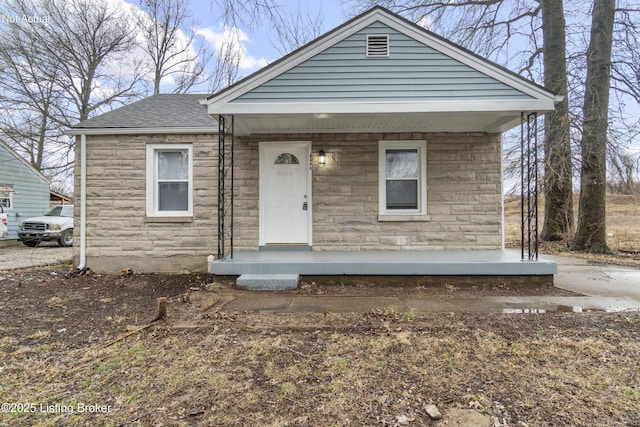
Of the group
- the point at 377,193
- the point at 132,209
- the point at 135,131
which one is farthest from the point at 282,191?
the point at 135,131

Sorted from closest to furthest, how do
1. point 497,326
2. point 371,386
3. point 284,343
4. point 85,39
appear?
point 371,386
point 284,343
point 497,326
point 85,39

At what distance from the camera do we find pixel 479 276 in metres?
5.56

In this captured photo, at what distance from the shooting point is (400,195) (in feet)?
23.3

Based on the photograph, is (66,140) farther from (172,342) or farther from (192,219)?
(172,342)

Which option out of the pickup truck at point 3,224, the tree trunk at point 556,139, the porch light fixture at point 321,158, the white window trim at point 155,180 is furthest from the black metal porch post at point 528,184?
the pickup truck at point 3,224

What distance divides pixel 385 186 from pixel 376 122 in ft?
4.57

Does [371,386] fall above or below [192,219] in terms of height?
below

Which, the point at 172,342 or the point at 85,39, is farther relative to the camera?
the point at 85,39

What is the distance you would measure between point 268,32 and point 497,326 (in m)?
6.60

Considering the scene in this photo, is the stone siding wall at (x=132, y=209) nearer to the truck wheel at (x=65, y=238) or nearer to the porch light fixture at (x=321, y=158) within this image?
the porch light fixture at (x=321, y=158)

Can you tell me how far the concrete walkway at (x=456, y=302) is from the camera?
432 centimetres

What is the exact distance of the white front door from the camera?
276 inches

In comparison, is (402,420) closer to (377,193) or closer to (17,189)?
(377,193)

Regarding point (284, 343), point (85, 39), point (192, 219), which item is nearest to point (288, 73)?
point (192, 219)
